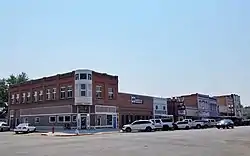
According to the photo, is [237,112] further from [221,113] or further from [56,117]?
[56,117]

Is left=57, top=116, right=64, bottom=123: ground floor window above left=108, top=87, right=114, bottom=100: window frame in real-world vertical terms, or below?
below

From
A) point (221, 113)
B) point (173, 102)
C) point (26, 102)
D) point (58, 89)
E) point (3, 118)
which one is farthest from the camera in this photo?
point (221, 113)

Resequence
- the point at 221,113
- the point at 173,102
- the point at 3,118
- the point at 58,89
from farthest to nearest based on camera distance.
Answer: the point at 221,113 → the point at 3,118 → the point at 173,102 → the point at 58,89

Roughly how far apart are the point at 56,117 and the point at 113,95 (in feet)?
33.7

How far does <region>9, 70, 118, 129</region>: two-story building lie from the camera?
5091 centimetres

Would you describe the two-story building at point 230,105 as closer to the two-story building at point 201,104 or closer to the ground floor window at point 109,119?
the two-story building at point 201,104

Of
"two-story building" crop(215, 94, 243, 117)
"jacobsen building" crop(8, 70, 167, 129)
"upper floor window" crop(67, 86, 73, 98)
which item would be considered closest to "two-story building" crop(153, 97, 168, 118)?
"jacobsen building" crop(8, 70, 167, 129)

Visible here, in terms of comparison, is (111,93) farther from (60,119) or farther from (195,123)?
(195,123)

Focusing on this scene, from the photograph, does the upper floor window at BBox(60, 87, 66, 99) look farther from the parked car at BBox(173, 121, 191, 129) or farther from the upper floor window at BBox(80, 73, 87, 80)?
the parked car at BBox(173, 121, 191, 129)

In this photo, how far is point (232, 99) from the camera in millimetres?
108062

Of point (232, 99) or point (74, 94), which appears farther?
point (232, 99)

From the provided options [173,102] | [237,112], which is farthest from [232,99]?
[173,102]

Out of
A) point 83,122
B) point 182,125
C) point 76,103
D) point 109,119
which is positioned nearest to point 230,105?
point 182,125

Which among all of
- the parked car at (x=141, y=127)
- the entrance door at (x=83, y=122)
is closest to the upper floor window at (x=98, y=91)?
the entrance door at (x=83, y=122)
